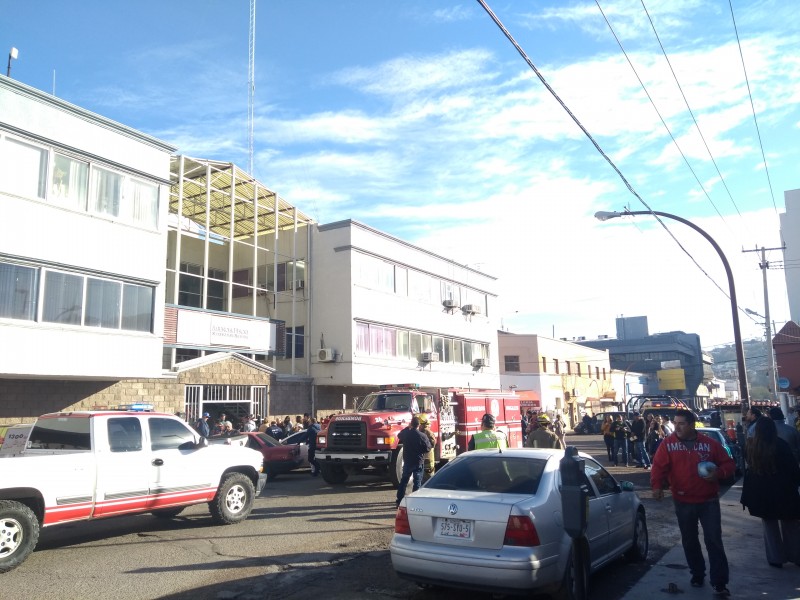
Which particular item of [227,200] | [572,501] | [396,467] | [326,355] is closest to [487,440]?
[396,467]

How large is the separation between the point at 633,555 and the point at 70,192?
50.9ft

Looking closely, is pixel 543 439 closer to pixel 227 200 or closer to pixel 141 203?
pixel 141 203

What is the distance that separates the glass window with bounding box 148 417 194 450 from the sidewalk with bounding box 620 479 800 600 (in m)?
6.44

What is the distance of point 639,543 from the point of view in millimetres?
7848

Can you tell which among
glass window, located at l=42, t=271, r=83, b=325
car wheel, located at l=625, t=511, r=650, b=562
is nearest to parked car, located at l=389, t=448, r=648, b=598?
car wheel, located at l=625, t=511, r=650, b=562

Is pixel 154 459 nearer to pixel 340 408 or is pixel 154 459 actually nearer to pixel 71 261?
pixel 71 261

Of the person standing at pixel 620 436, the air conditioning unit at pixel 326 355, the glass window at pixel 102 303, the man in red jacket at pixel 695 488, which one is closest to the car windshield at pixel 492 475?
the man in red jacket at pixel 695 488

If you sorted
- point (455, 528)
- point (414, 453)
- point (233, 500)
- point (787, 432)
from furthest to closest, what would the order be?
1. point (414, 453)
2. point (233, 500)
3. point (787, 432)
4. point (455, 528)

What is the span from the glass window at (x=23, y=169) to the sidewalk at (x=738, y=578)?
15531 millimetres

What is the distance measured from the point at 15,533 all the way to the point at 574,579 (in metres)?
6.27

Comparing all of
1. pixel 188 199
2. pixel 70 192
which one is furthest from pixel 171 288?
pixel 70 192

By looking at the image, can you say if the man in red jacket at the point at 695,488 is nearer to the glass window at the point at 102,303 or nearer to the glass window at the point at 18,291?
the glass window at the point at 18,291

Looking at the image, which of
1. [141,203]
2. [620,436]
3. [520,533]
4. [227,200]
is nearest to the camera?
[520,533]

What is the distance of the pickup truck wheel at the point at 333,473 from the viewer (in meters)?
15.5
